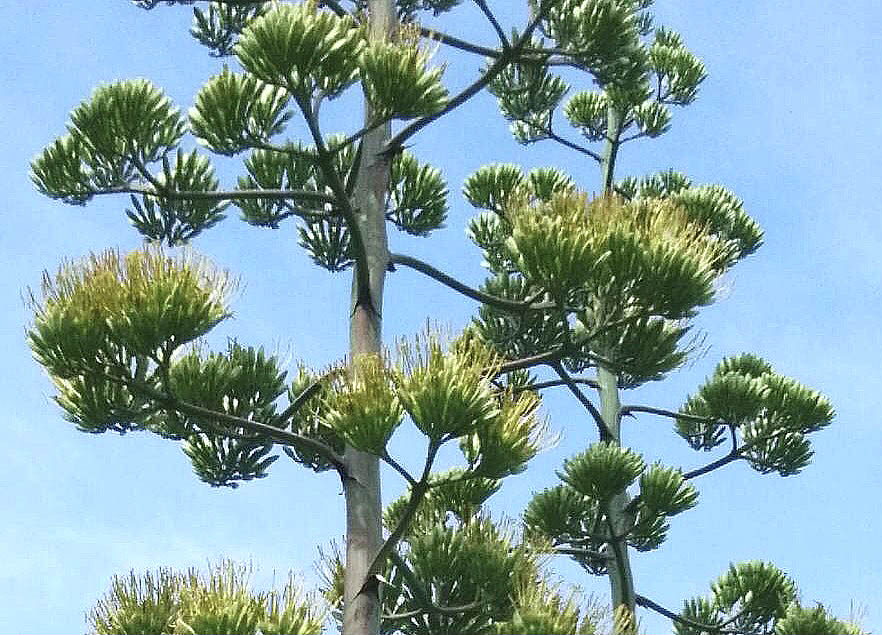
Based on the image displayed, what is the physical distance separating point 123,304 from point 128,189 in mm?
898

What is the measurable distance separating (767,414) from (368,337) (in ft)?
12.1

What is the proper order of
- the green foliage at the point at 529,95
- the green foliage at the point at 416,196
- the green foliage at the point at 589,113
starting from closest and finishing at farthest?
the green foliage at the point at 416,196 < the green foliage at the point at 529,95 < the green foliage at the point at 589,113

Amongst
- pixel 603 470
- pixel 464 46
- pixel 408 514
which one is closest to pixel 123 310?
pixel 408 514

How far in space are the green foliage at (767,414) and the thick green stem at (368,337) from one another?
3160 millimetres

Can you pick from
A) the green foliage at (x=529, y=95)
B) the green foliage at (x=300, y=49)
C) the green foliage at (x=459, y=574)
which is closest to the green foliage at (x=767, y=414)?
the green foliage at (x=529, y=95)

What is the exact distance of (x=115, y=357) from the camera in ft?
18.5

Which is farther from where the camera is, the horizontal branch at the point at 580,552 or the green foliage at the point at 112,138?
the horizontal branch at the point at 580,552

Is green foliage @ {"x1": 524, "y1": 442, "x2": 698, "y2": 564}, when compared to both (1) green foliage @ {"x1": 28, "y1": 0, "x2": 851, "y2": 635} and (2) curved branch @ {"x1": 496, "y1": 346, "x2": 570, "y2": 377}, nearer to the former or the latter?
(1) green foliage @ {"x1": 28, "y1": 0, "x2": 851, "y2": 635}

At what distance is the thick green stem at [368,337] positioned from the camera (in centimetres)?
550

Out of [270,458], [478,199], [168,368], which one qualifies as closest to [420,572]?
[270,458]

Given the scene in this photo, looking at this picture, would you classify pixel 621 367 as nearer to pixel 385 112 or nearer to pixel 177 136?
pixel 385 112

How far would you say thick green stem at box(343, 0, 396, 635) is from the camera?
18.0 ft

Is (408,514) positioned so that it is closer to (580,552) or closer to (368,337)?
(368,337)

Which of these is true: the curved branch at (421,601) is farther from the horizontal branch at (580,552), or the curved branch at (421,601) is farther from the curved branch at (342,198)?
the horizontal branch at (580,552)
